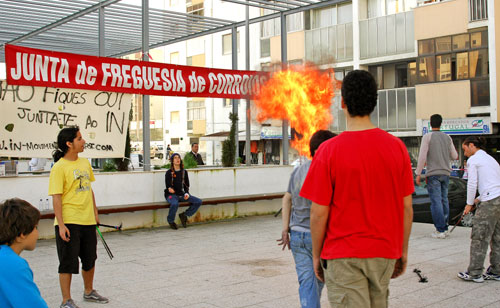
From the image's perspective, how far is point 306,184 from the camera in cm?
310

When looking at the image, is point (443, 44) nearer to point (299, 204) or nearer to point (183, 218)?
point (183, 218)

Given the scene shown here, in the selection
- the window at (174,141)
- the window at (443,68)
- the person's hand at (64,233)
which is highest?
the window at (443,68)

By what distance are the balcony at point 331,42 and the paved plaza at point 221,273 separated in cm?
2203

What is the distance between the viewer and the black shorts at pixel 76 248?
5.53 m

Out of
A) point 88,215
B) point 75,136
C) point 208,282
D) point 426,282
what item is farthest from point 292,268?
point 75,136

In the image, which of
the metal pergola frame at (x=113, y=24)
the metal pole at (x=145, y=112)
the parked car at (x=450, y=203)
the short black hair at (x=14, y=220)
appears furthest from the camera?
the metal pergola frame at (x=113, y=24)

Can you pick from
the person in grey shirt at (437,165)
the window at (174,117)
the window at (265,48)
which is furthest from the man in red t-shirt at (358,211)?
the window at (174,117)

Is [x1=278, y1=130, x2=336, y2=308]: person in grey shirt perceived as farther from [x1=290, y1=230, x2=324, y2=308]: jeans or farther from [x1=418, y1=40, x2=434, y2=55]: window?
[x1=418, y1=40, x2=434, y2=55]: window

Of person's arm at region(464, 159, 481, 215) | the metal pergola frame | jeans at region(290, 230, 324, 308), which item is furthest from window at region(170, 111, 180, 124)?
jeans at region(290, 230, 324, 308)

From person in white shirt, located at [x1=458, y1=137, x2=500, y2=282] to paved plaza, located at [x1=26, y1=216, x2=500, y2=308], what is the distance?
Answer: 0.18 meters

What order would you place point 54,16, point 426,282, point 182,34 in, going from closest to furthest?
1. point 426,282
2. point 54,16
3. point 182,34

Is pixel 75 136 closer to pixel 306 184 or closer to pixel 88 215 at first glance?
pixel 88 215

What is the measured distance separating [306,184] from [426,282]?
4028mm

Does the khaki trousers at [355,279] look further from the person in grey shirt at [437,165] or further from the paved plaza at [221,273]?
the person in grey shirt at [437,165]
